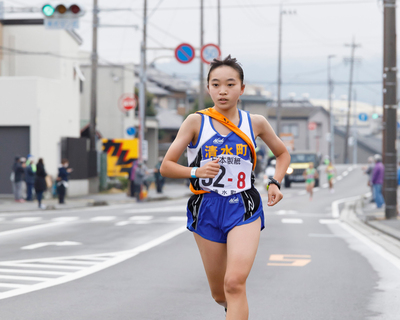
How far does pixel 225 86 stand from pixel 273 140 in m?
0.58

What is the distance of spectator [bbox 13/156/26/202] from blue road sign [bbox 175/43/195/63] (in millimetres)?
7374

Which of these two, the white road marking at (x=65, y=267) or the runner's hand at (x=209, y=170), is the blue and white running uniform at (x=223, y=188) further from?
the white road marking at (x=65, y=267)

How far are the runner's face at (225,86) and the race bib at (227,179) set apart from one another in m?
0.38

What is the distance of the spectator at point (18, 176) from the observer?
85.7 feet

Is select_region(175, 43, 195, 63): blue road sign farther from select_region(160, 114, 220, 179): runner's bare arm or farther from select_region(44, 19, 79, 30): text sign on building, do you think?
select_region(160, 114, 220, 179): runner's bare arm

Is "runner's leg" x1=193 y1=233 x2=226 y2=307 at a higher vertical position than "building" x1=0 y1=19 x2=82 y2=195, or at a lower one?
lower

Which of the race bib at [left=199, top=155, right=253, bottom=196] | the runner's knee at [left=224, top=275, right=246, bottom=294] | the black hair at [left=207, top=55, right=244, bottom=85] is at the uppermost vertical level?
the black hair at [left=207, top=55, right=244, bottom=85]

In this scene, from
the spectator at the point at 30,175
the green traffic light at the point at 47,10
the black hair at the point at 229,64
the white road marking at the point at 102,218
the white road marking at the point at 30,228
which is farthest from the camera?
the spectator at the point at 30,175

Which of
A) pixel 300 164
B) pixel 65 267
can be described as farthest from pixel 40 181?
pixel 300 164

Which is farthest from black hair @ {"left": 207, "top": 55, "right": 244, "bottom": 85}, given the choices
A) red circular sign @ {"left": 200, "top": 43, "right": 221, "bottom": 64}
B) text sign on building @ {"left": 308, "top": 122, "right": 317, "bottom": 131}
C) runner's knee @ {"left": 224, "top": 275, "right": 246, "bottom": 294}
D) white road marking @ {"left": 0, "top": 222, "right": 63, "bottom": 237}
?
text sign on building @ {"left": 308, "top": 122, "right": 317, "bottom": 131}

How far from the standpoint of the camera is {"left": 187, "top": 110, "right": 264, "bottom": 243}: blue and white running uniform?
471 cm

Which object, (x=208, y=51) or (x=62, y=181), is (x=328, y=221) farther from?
(x=208, y=51)

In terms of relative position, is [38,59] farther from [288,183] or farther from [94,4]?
[288,183]

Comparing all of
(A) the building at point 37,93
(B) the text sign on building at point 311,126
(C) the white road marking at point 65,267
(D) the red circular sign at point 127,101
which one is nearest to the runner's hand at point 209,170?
(C) the white road marking at point 65,267
